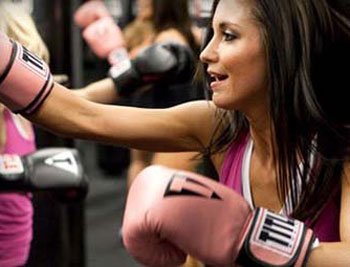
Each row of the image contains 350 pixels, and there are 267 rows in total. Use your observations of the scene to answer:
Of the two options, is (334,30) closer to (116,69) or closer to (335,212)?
(335,212)

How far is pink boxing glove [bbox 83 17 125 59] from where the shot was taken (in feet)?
9.50

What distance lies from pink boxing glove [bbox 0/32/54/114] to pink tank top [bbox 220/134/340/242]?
296 millimetres

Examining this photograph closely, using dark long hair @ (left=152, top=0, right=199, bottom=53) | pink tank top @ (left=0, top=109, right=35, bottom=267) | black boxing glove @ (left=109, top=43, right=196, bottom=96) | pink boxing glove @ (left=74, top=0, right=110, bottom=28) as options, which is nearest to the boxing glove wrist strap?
pink tank top @ (left=0, top=109, right=35, bottom=267)

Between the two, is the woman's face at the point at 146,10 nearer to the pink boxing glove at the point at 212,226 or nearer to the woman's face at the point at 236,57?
the woman's face at the point at 236,57

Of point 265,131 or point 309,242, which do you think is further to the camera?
point 265,131

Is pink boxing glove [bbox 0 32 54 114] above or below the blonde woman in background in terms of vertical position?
above

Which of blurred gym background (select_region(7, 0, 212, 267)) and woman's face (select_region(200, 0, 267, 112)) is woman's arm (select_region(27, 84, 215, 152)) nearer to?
woman's face (select_region(200, 0, 267, 112))

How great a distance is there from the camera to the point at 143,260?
1085mm

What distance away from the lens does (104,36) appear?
2.91m

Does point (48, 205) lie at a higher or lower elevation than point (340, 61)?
lower

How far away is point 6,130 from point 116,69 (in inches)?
12.1

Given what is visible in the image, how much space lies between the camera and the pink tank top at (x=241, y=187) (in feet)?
4.00

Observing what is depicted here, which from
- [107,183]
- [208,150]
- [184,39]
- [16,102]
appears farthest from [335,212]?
[107,183]

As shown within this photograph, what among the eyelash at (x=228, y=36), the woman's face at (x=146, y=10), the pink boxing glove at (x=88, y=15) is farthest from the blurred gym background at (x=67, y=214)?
the eyelash at (x=228, y=36)
